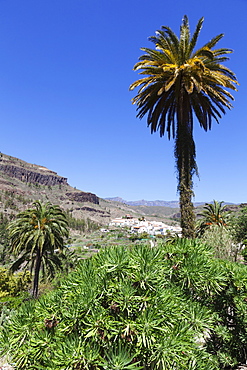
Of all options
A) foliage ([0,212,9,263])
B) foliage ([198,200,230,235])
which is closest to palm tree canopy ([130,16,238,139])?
foliage ([198,200,230,235])

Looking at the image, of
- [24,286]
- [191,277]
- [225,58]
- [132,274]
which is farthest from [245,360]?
[24,286]

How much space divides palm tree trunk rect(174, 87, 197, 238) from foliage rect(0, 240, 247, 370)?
688 cm

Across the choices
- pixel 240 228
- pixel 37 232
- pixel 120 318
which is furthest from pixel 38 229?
pixel 240 228

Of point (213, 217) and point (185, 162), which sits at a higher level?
point (185, 162)

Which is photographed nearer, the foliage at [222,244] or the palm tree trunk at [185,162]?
the palm tree trunk at [185,162]

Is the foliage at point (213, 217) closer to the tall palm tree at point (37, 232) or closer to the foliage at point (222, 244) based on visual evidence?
the foliage at point (222, 244)

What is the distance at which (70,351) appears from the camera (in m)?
2.98

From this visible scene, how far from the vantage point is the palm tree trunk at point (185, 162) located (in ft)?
36.5

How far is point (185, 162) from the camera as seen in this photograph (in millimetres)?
11492

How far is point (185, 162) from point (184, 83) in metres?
3.51

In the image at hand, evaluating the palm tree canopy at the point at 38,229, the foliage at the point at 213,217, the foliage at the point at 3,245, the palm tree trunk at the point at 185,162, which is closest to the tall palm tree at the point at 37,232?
the palm tree canopy at the point at 38,229

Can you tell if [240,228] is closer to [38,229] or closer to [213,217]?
[213,217]

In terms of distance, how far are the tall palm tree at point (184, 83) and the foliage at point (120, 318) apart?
24.1 ft

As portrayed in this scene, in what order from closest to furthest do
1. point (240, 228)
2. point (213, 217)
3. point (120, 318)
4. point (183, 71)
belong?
point (120, 318), point (183, 71), point (240, 228), point (213, 217)
